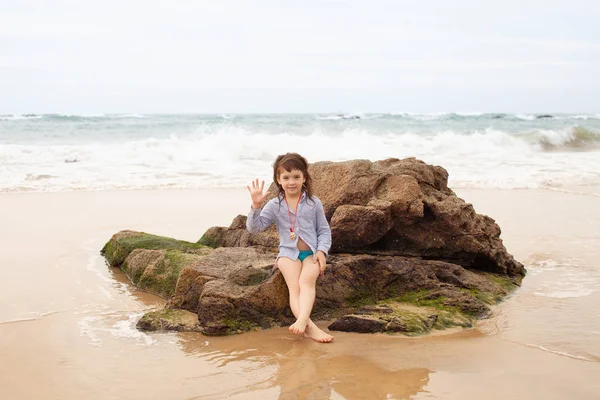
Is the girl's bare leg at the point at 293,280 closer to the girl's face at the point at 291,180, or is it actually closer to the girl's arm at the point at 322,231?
the girl's arm at the point at 322,231

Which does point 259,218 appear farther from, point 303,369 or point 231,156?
point 231,156

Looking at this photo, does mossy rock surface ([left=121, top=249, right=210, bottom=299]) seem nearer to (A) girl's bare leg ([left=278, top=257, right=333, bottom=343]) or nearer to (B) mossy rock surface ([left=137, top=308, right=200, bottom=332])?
(B) mossy rock surface ([left=137, top=308, right=200, bottom=332])

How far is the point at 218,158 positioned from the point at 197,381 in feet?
52.3

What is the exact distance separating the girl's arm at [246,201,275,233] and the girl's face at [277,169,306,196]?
20 centimetres

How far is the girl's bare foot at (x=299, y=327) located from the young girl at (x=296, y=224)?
27 cm

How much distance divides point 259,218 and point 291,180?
0.41 m

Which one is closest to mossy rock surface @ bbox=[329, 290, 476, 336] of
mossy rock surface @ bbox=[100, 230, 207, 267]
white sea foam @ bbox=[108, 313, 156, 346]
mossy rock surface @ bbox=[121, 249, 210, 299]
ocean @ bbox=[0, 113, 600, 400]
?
ocean @ bbox=[0, 113, 600, 400]

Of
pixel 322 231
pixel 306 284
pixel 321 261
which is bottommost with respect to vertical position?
pixel 306 284

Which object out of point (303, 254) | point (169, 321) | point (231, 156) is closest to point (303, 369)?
point (303, 254)

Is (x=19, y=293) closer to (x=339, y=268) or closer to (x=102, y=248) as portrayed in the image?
(x=102, y=248)

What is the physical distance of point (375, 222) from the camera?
5609mm

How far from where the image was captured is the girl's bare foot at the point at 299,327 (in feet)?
14.9

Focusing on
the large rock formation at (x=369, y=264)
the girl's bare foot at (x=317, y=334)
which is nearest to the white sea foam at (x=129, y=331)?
the large rock formation at (x=369, y=264)

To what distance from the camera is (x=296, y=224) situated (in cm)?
517
